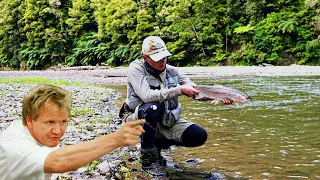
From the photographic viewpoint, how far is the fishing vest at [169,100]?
4.11m

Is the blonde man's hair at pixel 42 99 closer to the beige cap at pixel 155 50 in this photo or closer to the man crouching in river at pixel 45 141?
the man crouching in river at pixel 45 141

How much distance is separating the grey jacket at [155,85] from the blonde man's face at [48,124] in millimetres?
2303

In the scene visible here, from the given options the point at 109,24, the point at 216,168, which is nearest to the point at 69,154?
the point at 216,168

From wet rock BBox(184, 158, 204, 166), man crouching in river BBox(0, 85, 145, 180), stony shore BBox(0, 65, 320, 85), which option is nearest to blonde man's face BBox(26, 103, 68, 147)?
man crouching in river BBox(0, 85, 145, 180)

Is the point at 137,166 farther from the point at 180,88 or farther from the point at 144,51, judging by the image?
the point at 144,51

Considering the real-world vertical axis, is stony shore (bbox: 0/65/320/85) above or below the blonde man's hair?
below

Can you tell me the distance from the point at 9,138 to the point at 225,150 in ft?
11.8

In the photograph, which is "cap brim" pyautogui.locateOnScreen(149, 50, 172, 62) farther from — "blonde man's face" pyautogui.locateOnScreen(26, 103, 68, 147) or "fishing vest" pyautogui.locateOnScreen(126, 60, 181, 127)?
"blonde man's face" pyautogui.locateOnScreen(26, 103, 68, 147)

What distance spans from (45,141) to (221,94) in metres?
2.49

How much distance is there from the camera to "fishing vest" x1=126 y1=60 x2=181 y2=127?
13.5 ft

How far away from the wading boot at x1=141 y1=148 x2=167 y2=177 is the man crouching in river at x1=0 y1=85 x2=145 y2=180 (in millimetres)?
2413

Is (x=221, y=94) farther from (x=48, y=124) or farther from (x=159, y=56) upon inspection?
(x=48, y=124)

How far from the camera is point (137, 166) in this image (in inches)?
161

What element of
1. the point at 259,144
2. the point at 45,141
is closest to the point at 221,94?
the point at 259,144
